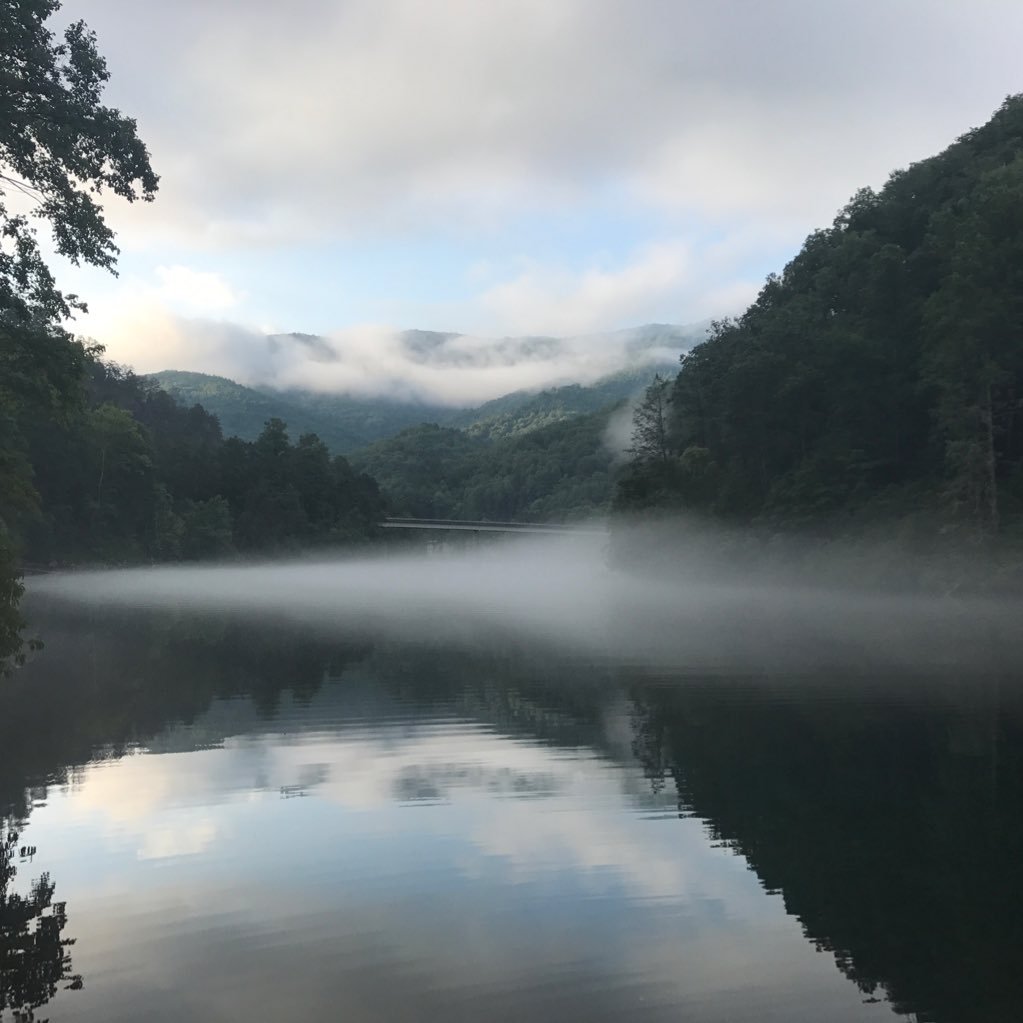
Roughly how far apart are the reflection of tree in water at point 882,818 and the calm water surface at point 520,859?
0.06 metres

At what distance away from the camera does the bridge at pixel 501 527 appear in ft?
469

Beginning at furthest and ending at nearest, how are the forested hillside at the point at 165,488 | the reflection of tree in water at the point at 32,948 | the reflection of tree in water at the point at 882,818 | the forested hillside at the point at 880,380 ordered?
the forested hillside at the point at 165,488
the forested hillside at the point at 880,380
the reflection of tree in water at the point at 882,818
the reflection of tree in water at the point at 32,948

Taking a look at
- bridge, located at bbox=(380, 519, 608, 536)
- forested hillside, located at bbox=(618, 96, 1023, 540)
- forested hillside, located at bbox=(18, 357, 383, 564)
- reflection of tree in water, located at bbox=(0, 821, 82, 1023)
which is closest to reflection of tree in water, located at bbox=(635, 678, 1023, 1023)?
reflection of tree in water, located at bbox=(0, 821, 82, 1023)

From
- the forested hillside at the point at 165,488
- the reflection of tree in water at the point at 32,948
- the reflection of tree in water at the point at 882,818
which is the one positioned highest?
the forested hillside at the point at 165,488

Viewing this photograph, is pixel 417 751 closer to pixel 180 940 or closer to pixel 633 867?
pixel 633 867

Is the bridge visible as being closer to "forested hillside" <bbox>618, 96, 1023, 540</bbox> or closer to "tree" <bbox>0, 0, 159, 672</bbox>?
"forested hillside" <bbox>618, 96, 1023, 540</bbox>

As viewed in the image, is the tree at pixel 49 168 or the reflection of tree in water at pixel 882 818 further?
the tree at pixel 49 168

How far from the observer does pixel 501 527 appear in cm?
16288

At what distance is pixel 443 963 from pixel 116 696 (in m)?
18.7

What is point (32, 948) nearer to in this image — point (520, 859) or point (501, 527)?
point (520, 859)

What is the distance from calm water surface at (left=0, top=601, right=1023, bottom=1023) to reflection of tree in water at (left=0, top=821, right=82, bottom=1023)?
0.04 meters

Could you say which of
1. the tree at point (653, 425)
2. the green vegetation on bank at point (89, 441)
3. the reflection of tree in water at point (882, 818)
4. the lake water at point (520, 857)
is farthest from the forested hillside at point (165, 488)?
the reflection of tree in water at point (882, 818)

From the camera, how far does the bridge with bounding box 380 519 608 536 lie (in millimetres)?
143075

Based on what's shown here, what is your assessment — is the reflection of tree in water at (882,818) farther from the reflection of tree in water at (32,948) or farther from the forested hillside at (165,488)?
the forested hillside at (165,488)
